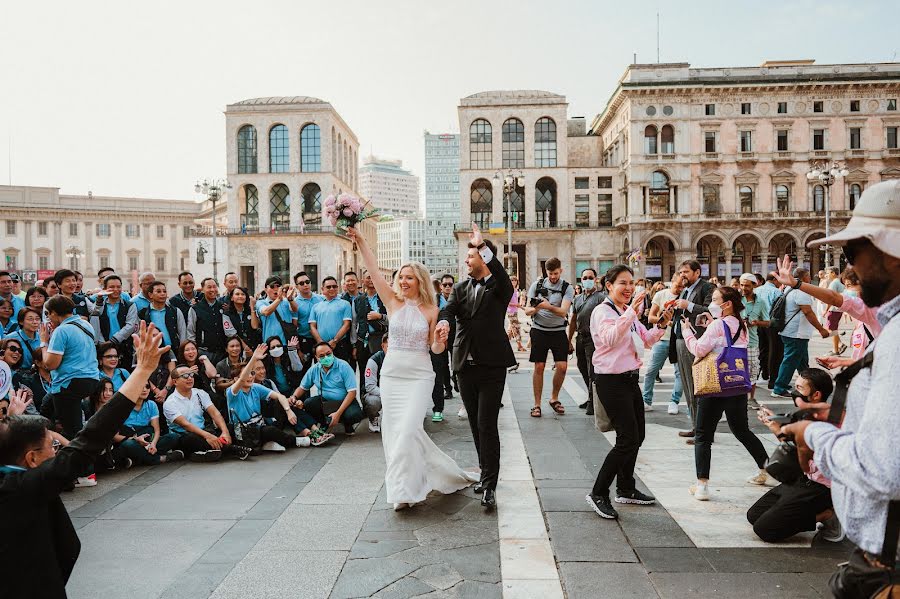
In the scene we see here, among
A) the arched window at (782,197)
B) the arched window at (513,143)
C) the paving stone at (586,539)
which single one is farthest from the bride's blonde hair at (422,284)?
the arched window at (782,197)

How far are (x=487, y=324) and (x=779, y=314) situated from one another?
663 cm

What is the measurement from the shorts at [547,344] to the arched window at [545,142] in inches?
2160

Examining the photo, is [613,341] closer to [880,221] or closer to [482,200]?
[880,221]

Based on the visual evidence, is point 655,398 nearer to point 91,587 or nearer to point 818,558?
point 818,558

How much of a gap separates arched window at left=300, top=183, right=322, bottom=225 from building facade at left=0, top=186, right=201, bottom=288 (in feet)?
79.4

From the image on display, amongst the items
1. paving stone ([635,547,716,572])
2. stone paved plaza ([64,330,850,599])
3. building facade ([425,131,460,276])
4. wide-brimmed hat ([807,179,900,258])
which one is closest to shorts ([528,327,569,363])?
stone paved plaza ([64,330,850,599])

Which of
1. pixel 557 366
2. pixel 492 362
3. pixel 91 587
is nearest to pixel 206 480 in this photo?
pixel 91 587

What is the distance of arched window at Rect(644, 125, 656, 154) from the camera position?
2217 inches

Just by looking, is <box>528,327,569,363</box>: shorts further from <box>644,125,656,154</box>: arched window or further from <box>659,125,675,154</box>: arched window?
<box>659,125,675,154</box>: arched window

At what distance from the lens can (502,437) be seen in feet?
25.6

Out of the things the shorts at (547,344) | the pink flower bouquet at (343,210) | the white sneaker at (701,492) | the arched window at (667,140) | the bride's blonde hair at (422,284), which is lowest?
the white sneaker at (701,492)

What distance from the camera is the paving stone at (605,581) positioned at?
3701mm

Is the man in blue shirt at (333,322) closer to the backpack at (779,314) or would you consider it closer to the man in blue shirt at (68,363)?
the man in blue shirt at (68,363)

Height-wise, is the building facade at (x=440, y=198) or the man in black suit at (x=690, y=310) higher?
the building facade at (x=440, y=198)
